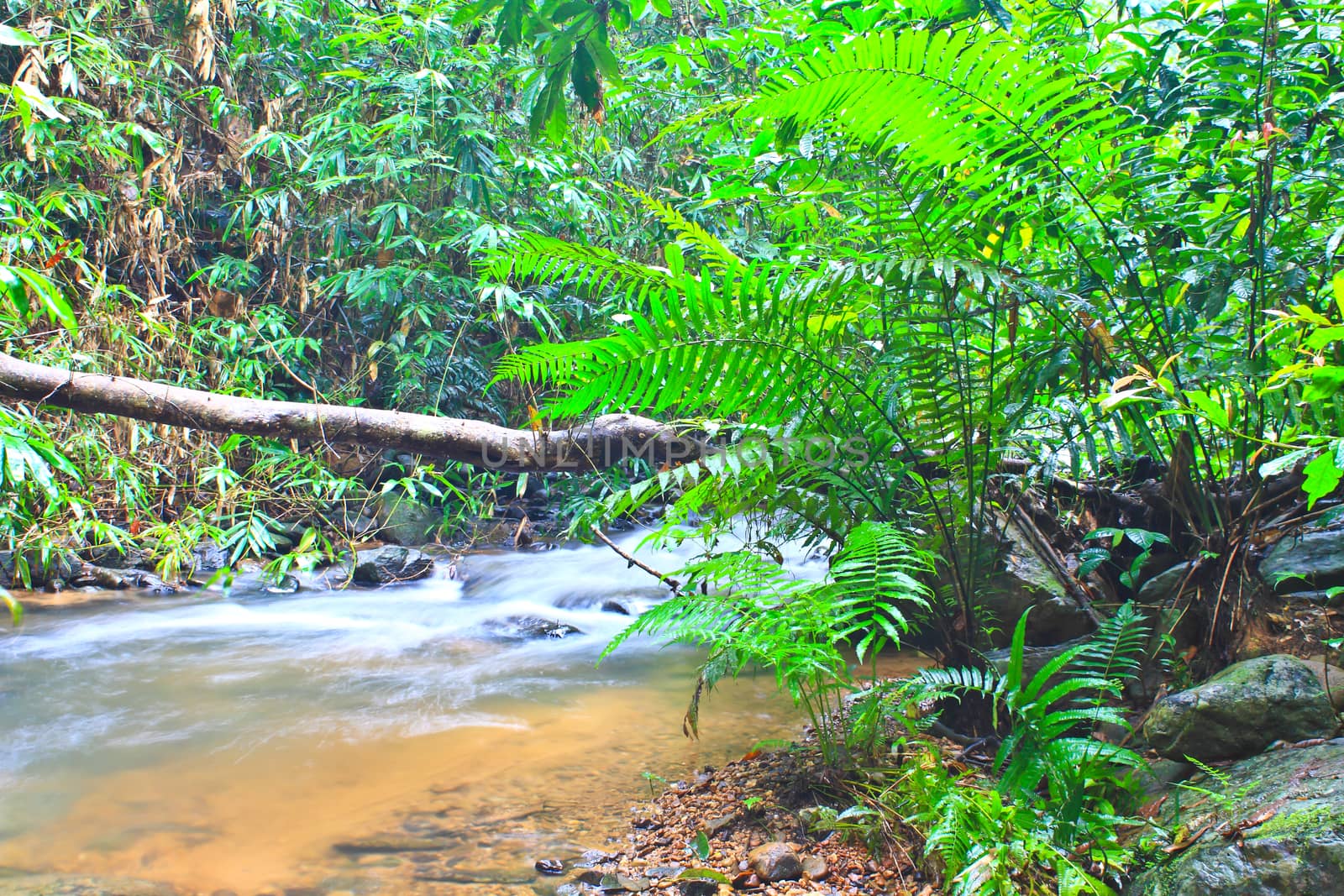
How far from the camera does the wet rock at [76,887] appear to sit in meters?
1.67

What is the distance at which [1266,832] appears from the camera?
113cm

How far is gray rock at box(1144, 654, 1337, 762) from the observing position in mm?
1457

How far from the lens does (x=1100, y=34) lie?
2.09m

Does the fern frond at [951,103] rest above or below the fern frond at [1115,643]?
above

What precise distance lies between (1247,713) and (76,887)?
240cm

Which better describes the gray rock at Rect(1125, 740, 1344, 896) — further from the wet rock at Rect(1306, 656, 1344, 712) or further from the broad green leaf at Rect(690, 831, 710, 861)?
the broad green leaf at Rect(690, 831, 710, 861)

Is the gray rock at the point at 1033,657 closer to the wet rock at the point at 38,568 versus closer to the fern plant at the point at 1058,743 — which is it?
the fern plant at the point at 1058,743

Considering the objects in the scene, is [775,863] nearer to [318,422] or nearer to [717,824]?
[717,824]

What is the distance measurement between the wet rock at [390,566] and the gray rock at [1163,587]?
424cm

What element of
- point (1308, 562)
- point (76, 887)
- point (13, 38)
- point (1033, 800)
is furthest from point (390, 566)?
point (1308, 562)

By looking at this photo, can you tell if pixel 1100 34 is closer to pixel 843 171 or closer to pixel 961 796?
pixel 843 171

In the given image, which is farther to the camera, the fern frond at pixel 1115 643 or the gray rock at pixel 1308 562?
the gray rock at pixel 1308 562

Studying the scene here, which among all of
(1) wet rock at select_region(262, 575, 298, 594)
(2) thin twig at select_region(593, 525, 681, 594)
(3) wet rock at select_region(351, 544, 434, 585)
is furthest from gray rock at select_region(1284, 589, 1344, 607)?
(1) wet rock at select_region(262, 575, 298, 594)

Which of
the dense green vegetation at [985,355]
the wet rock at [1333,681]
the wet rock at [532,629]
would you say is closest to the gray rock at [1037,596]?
the dense green vegetation at [985,355]
